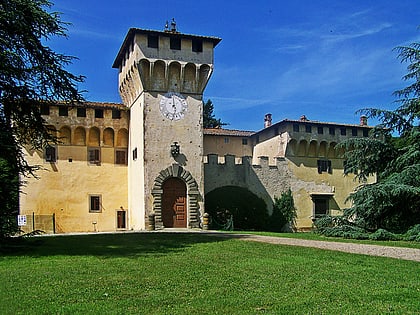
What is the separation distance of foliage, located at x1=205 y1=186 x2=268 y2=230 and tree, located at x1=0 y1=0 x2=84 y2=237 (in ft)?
61.3

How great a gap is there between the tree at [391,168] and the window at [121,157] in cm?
A: 1627

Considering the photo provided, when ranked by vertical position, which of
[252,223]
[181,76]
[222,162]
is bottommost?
[252,223]

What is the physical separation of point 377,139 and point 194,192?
39.0 feet

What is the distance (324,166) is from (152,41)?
58.3ft

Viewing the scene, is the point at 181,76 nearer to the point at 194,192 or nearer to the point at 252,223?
the point at 194,192

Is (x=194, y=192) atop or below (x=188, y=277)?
atop

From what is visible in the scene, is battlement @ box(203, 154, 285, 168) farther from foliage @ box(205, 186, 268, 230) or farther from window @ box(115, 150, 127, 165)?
window @ box(115, 150, 127, 165)

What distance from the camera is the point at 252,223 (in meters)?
35.5

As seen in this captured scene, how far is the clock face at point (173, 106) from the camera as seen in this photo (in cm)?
3131

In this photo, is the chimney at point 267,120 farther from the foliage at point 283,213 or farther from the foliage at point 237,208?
the foliage at point 237,208

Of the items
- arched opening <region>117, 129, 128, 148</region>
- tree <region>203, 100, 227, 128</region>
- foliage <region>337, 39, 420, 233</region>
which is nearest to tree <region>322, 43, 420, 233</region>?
foliage <region>337, 39, 420, 233</region>

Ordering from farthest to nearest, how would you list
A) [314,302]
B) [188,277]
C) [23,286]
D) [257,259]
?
[257,259], [188,277], [23,286], [314,302]

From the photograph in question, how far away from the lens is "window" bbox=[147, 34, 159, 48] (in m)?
30.8

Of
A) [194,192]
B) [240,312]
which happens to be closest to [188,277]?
[240,312]
